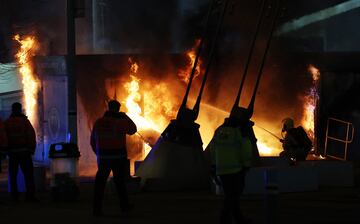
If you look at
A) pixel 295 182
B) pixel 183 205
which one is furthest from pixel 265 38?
pixel 183 205

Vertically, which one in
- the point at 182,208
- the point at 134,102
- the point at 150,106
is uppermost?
the point at 134,102

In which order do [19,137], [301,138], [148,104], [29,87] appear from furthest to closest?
[29,87], [148,104], [301,138], [19,137]

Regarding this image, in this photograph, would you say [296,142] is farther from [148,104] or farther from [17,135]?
[17,135]

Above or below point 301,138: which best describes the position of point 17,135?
above

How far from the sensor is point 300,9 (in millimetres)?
24969

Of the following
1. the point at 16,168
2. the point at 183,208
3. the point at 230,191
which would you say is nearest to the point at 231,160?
the point at 230,191

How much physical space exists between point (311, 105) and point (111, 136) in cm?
984

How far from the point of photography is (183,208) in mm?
11555

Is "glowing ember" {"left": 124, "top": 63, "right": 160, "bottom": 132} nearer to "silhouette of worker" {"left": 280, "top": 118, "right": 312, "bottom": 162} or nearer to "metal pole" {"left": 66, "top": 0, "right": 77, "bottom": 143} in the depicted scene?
"silhouette of worker" {"left": 280, "top": 118, "right": 312, "bottom": 162}

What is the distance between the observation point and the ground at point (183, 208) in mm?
10367

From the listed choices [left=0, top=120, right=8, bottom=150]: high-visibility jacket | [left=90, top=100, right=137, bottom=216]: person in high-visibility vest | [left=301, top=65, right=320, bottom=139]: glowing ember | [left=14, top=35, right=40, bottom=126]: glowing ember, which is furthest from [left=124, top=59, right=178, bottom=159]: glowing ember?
[left=90, top=100, right=137, bottom=216]: person in high-visibility vest

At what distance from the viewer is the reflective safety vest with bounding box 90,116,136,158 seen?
10.8 m

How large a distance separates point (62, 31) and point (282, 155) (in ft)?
35.7

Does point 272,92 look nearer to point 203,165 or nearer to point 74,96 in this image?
point 203,165
